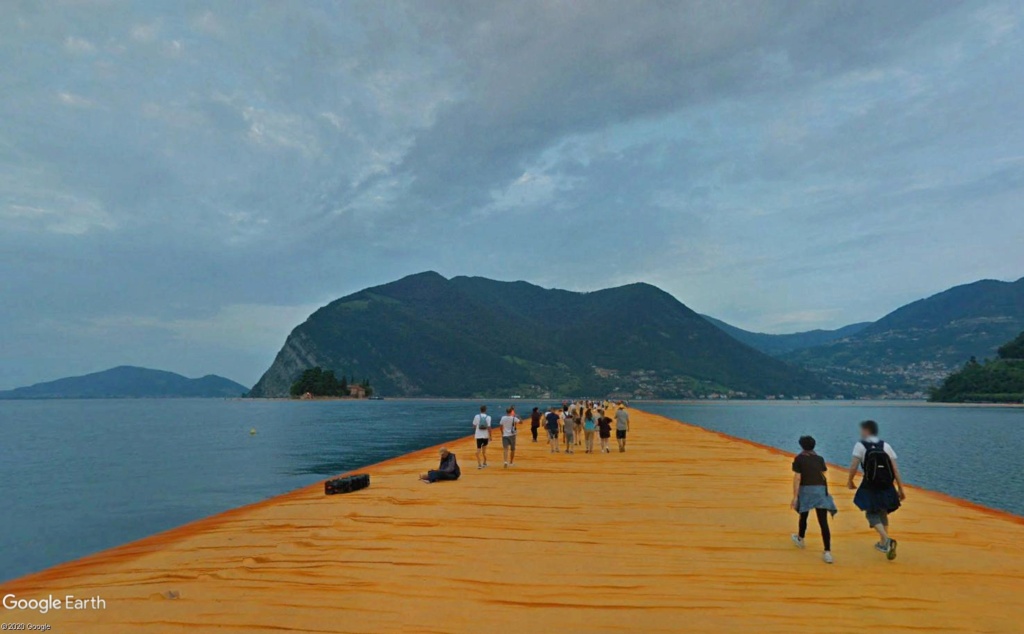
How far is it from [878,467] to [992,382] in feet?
635

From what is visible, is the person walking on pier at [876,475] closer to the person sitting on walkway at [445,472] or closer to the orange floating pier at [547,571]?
the orange floating pier at [547,571]

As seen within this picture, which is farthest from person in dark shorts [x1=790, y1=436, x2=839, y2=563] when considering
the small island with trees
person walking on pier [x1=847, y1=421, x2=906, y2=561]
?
the small island with trees

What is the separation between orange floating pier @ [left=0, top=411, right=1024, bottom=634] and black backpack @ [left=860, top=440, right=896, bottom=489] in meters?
1.27

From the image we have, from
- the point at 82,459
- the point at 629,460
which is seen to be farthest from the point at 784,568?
the point at 82,459

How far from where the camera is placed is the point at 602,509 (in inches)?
507

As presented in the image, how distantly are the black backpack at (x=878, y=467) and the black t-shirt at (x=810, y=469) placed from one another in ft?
2.00

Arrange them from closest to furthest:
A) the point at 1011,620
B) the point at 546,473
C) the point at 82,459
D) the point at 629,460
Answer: the point at 1011,620
the point at 546,473
the point at 629,460
the point at 82,459

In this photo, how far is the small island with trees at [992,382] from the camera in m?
146

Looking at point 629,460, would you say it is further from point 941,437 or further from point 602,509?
point 941,437

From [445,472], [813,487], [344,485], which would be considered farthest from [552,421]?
[813,487]

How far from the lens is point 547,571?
26.7ft

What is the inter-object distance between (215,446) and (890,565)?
166ft

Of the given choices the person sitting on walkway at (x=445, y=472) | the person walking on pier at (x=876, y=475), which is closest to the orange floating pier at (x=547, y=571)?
the person walking on pier at (x=876, y=475)

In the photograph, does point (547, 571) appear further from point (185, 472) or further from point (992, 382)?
point (992, 382)
